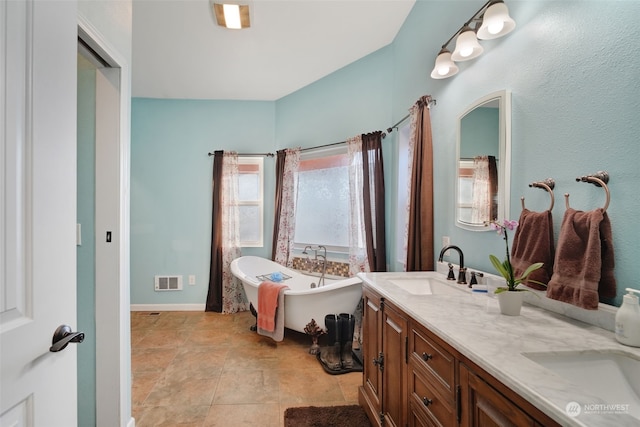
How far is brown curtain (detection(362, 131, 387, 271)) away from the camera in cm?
277

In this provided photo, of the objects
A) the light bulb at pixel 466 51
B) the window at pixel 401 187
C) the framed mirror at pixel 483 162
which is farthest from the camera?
the window at pixel 401 187

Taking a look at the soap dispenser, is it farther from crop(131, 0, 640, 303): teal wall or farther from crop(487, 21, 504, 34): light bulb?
crop(487, 21, 504, 34): light bulb

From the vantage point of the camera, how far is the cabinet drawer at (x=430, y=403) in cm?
95

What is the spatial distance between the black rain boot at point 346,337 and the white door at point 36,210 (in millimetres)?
1984

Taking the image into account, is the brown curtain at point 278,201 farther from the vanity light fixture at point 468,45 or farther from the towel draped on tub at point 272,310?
the vanity light fixture at point 468,45

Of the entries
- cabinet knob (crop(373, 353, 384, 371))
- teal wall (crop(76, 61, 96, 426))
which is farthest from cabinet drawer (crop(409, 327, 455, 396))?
teal wall (crop(76, 61, 96, 426))

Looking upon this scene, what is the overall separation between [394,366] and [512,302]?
2.08ft

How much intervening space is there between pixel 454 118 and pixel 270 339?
2.65 metres

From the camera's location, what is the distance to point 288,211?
3623 millimetres

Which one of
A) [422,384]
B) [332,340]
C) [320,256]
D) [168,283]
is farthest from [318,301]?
[168,283]

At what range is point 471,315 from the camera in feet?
3.66

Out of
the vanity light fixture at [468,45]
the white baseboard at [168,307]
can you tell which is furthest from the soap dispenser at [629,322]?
the white baseboard at [168,307]

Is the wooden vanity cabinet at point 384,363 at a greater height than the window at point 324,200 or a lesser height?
lesser

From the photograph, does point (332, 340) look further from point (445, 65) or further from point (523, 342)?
point (445, 65)
